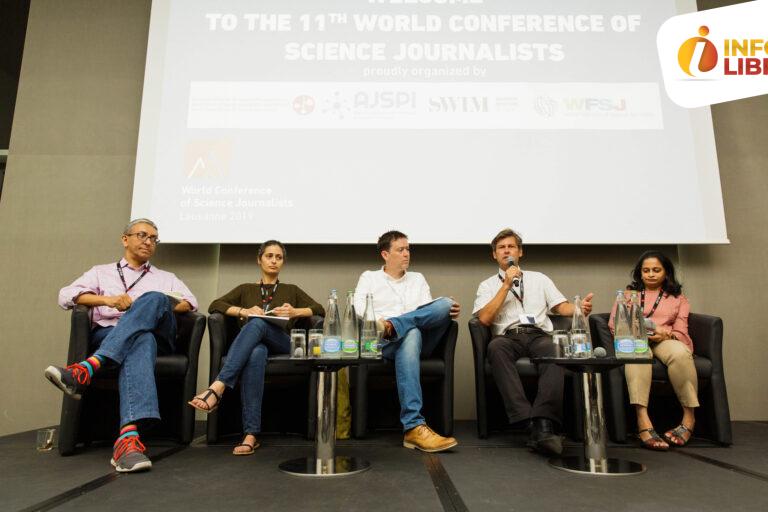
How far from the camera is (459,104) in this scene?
3.18 meters

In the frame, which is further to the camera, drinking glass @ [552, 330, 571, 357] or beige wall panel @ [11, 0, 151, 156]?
beige wall panel @ [11, 0, 151, 156]

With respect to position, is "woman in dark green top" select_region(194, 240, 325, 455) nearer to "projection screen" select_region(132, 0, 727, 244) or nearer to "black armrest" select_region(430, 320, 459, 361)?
"projection screen" select_region(132, 0, 727, 244)

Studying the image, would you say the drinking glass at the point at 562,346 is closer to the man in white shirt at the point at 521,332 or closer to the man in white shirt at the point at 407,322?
the man in white shirt at the point at 521,332

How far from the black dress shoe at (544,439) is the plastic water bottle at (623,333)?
0.42 metres

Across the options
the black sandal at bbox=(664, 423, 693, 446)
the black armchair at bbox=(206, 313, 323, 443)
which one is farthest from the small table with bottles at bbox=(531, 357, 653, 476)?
the black armchair at bbox=(206, 313, 323, 443)

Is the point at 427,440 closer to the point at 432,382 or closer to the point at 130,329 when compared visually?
the point at 432,382

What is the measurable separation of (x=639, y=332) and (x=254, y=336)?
5.29 feet

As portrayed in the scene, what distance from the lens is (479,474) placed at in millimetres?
1754

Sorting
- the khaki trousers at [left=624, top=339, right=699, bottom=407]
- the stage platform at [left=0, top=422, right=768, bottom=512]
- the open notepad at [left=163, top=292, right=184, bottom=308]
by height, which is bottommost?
the stage platform at [left=0, top=422, right=768, bottom=512]

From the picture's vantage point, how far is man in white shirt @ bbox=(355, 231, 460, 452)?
2115 millimetres

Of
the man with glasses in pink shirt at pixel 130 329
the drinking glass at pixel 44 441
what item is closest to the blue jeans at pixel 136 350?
the man with glasses in pink shirt at pixel 130 329

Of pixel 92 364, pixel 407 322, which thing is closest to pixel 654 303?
pixel 407 322

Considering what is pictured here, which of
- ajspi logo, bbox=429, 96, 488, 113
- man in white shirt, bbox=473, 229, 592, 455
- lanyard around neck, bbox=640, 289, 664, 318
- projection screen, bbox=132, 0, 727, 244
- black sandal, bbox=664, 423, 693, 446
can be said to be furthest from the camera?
ajspi logo, bbox=429, 96, 488, 113

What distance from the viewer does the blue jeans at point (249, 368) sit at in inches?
84.4
